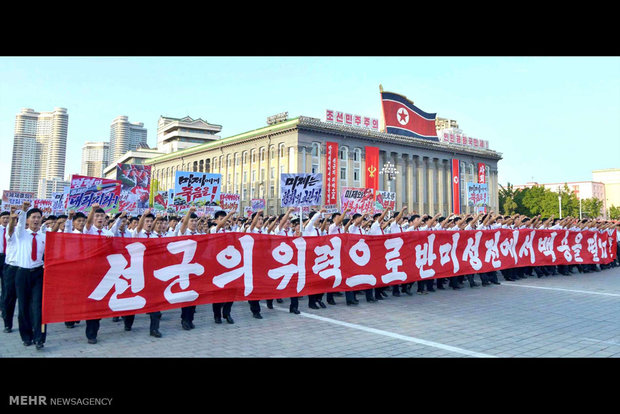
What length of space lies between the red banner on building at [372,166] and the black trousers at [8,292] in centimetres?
4693

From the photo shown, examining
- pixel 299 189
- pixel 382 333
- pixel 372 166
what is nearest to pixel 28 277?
pixel 382 333

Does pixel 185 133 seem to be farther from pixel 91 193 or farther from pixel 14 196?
pixel 91 193

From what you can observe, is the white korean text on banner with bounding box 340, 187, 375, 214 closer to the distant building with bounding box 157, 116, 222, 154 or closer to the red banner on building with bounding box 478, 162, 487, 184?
the red banner on building with bounding box 478, 162, 487, 184

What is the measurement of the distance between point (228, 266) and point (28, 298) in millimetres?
2898

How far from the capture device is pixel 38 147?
172 m

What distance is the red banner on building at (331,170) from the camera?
47938 mm

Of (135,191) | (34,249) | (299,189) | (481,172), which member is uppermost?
(481,172)

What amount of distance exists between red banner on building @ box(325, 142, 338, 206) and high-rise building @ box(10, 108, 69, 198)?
5537 inches

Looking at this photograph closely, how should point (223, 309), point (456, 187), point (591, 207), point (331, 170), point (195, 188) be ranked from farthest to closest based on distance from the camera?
point (591, 207) → point (456, 187) → point (331, 170) → point (195, 188) → point (223, 309)

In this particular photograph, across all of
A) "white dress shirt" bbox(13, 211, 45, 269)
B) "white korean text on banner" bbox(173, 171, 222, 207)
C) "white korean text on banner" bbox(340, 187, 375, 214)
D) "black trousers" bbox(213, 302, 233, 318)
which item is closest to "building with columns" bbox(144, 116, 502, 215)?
"white korean text on banner" bbox(340, 187, 375, 214)

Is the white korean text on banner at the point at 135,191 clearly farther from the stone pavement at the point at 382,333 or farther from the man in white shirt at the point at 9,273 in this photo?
the man in white shirt at the point at 9,273

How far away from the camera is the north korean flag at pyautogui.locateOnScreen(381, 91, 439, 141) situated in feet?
172

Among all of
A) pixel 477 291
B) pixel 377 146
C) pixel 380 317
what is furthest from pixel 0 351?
pixel 377 146

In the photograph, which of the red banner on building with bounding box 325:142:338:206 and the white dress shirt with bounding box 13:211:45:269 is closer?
the white dress shirt with bounding box 13:211:45:269
